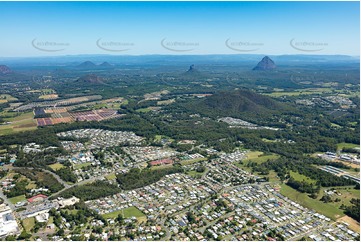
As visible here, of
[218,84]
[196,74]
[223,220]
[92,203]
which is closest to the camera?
[223,220]

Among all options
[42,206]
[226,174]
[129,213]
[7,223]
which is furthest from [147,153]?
[7,223]

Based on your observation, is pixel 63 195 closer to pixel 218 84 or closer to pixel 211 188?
pixel 211 188

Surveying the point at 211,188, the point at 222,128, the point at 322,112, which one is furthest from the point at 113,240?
the point at 322,112

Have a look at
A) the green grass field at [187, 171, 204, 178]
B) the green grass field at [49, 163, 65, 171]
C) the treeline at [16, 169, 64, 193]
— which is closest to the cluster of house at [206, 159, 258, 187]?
the green grass field at [187, 171, 204, 178]

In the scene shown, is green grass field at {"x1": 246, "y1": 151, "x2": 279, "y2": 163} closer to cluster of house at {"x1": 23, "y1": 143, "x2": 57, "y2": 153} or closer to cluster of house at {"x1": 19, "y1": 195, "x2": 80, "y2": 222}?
cluster of house at {"x1": 19, "y1": 195, "x2": 80, "y2": 222}

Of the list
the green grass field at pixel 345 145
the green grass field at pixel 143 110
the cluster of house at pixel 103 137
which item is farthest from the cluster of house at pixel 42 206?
the green grass field at pixel 143 110

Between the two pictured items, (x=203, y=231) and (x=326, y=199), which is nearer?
(x=203, y=231)

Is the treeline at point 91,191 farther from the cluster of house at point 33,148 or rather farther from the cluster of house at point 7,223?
the cluster of house at point 33,148
